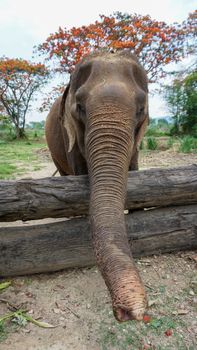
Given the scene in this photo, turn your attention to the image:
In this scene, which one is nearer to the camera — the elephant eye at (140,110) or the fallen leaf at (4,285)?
the elephant eye at (140,110)

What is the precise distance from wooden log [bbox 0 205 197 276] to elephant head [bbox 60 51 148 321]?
817mm

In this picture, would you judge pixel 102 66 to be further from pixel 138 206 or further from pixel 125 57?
pixel 138 206

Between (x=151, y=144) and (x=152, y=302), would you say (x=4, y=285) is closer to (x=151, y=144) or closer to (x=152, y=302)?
(x=152, y=302)

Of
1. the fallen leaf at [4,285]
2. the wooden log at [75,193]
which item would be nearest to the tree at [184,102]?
the wooden log at [75,193]

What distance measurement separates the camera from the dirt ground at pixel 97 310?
231 centimetres

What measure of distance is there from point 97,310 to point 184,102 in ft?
51.0

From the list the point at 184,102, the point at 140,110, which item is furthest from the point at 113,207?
the point at 184,102

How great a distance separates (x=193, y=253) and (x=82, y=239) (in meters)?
1.25

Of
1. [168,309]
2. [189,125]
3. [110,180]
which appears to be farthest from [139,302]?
[189,125]

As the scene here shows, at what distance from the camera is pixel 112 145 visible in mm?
2395

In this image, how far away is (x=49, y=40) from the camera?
1648 centimetres

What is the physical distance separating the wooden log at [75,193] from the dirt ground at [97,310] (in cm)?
61

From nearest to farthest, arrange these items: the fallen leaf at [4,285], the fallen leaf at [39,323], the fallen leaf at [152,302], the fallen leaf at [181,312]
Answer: the fallen leaf at [39,323], the fallen leaf at [181,312], the fallen leaf at [152,302], the fallen leaf at [4,285]

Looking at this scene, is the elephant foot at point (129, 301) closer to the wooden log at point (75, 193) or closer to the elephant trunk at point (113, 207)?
the elephant trunk at point (113, 207)
